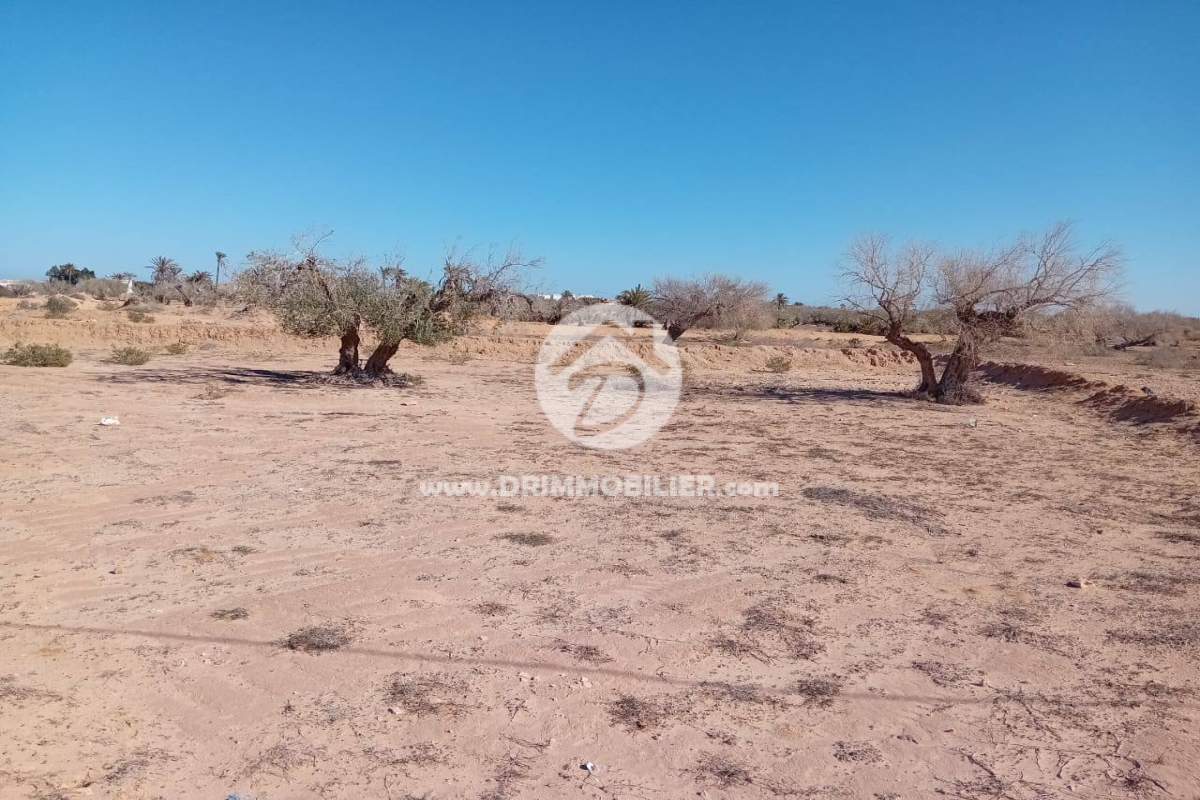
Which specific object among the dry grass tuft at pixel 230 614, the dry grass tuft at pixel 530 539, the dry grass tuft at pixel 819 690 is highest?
the dry grass tuft at pixel 530 539

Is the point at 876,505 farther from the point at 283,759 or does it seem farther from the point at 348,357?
the point at 348,357

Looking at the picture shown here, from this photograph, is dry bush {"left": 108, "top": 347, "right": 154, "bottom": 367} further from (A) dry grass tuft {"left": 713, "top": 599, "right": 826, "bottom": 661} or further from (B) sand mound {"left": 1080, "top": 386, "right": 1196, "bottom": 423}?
(B) sand mound {"left": 1080, "top": 386, "right": 1196, "bottom": 423}

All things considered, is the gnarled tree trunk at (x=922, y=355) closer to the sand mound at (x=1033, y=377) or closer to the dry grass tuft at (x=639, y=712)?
the sand mound at (x=1033, y=377)

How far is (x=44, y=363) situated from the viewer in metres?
15.3

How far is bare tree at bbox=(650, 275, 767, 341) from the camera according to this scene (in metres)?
32.0

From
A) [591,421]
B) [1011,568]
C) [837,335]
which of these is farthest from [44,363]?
[837,335]

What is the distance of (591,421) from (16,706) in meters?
9.57

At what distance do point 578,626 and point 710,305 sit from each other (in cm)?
2838

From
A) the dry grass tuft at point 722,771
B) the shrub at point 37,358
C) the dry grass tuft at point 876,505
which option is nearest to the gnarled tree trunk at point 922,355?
the dry grass tuft at point 876,505

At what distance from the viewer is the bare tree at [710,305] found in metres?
32.0

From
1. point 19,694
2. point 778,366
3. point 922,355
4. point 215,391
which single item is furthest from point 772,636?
point 778,366

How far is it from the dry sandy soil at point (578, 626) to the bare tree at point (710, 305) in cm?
2300

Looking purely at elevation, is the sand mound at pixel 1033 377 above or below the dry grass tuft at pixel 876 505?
above

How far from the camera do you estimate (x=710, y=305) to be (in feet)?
104
